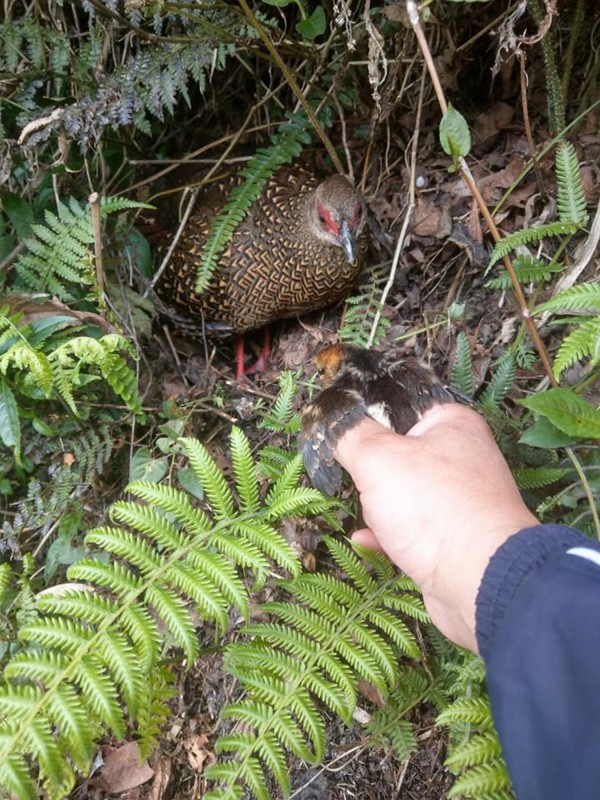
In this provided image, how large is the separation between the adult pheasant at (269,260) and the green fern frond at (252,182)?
6.1 inches

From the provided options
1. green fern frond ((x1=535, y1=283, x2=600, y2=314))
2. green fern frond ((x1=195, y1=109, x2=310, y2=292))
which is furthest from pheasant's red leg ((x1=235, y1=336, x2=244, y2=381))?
green fern frond ((x1=535, y1=283, x2=600, y2=314))

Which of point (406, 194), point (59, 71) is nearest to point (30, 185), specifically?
point (59, 71)

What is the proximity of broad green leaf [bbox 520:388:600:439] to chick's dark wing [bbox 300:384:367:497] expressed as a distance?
1.69ft

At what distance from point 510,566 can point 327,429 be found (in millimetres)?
799

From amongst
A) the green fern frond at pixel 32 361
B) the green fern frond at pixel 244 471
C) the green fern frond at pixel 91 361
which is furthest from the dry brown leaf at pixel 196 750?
the green fern frond at pixel 32 361

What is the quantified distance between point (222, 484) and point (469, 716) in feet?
3.16

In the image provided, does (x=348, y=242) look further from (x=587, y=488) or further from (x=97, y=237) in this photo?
(x=587, y=488)

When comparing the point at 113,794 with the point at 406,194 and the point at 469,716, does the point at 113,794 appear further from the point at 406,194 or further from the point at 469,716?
the point at 406,194

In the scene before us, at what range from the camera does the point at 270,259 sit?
3.35 metres

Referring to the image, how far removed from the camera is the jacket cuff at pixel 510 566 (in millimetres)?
1277

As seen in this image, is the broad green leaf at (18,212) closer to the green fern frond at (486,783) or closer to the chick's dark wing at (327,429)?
the chick's dark wing at (327,429)

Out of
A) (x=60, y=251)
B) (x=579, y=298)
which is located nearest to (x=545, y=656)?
(x=579, y=298)

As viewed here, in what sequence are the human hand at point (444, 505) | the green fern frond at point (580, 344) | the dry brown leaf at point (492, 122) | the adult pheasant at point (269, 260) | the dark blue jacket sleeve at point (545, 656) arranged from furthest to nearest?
1. the adult pheasant at point (269, 260)
2. the dry brown leaf at point (492, 122)
3. the green fern frond at point (580, 344)
4. the human hand at point (444, 505)
5. the dark blue jacket sleeve at point (545, 656)

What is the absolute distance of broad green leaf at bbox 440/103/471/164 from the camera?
1.96m
